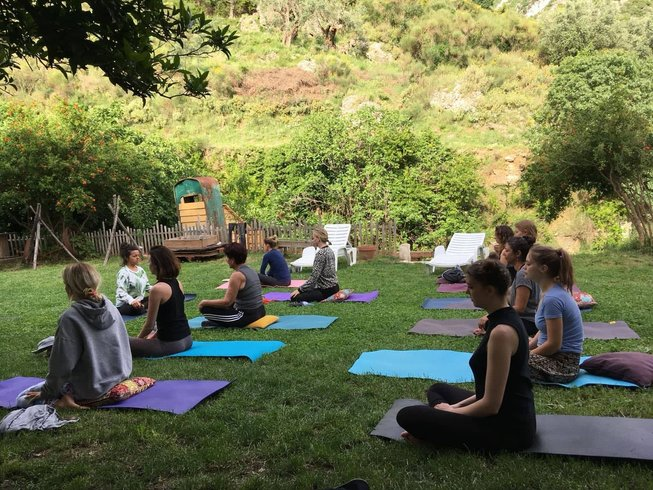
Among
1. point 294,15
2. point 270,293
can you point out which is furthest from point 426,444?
point 294,15

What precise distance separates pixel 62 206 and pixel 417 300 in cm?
1277

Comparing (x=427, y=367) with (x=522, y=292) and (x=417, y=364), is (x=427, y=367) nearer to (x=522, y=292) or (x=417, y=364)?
(x=417, y=364)

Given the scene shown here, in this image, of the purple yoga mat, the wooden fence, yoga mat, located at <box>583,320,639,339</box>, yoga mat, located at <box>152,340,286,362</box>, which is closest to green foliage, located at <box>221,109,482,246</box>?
the wooden fence

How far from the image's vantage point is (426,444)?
3.20 meters

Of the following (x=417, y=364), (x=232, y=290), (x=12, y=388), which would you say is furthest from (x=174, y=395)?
(x=232, y=290)

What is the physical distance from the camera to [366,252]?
1427 centimetres

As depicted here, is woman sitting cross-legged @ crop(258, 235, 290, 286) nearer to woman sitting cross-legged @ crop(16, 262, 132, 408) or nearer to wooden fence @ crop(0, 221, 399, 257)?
wooden fence @ crop(0, 221, 399, 257)

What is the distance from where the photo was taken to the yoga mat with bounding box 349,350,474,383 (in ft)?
15.3

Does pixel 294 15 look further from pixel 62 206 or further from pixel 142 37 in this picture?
pixel 142 37

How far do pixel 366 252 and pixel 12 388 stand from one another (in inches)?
407

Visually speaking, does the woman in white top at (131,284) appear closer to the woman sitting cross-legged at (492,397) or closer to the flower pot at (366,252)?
the woman sitting cross-legged at (492,397)

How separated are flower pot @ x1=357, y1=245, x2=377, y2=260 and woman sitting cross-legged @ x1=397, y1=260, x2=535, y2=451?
36.2 ft

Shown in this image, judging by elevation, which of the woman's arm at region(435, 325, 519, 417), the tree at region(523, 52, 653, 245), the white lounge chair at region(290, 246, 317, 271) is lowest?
the white lounge chair at region(290, 246, 317, 271)

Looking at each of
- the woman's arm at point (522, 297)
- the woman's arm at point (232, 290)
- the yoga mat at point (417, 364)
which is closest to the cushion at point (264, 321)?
the woman's arm at point (232, 290)
